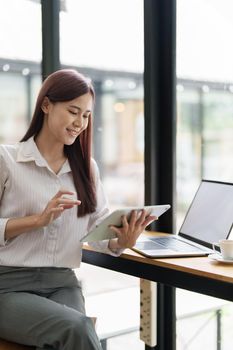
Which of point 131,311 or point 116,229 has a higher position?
point 116,229

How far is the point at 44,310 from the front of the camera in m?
1.60

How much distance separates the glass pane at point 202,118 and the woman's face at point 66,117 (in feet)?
2.30

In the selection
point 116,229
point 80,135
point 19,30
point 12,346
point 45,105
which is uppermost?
point 19,30

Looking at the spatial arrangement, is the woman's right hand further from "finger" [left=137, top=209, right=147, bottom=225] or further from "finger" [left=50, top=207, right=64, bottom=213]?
"finger" [left=137, top=209, right=147, bottom=225]

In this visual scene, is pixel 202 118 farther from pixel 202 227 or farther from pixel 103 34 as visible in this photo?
pixel 103 34

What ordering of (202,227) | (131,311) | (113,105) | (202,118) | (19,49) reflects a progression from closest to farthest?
(202,227), (202,118), (131,311), (113,105), (19,49)

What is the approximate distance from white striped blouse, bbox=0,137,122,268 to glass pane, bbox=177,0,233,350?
760mm

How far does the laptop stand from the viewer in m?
1.92

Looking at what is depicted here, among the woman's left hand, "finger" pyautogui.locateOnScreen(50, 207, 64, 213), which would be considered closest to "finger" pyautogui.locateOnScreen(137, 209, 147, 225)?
the woman's left hand

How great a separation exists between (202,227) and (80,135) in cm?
63

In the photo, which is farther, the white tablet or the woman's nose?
the woman's nose

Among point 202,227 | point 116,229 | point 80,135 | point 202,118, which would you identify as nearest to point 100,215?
point 116,229

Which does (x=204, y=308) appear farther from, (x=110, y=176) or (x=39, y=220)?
(x=39, y=220)

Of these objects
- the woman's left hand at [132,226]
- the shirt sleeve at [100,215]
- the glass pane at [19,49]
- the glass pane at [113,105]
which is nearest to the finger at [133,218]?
the woman's left hand at [132,226]
